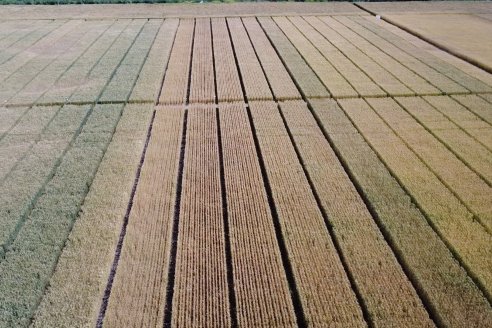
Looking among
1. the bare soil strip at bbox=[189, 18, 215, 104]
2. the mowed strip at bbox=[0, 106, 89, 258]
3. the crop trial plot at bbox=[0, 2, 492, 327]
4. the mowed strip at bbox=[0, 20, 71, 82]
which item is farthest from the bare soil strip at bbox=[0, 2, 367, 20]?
the mowed strip at bbox=[0, 106, 89, 258]

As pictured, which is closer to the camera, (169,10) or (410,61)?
(410,61)

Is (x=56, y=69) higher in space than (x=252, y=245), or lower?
higher

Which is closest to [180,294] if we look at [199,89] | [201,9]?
[199,89]

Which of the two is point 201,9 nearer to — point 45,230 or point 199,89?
point 199,89

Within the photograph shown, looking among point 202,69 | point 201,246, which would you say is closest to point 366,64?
point 202,69

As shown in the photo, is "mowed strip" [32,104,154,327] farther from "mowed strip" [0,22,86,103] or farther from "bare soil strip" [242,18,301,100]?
"mowed strip" [0,22,86,103]

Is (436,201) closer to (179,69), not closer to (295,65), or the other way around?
(295,65)
